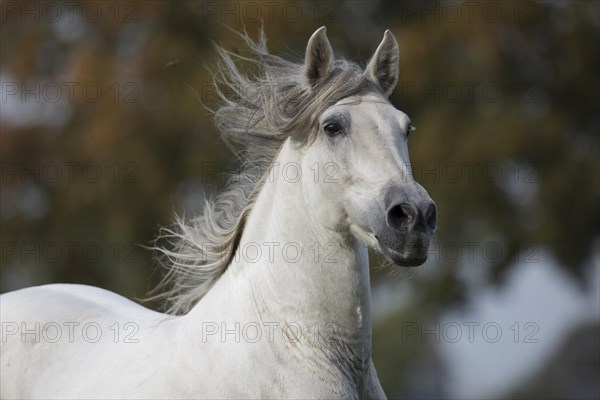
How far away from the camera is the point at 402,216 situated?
4.76 m

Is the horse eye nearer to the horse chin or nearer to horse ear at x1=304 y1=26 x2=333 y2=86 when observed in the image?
horse ear at x1=304 y1=26 x2=333 y2=86

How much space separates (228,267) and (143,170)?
11639 millimetres

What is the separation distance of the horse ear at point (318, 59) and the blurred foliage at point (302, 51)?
9.95 metres

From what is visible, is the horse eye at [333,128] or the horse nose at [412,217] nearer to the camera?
the horse nose at [412,217]

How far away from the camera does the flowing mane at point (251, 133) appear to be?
5281 mm

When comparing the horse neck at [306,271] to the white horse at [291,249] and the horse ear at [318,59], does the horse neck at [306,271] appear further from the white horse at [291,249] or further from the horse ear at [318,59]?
the horse ear at [318,59]

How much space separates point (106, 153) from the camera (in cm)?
1741

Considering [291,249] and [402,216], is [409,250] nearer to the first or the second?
[402,216]

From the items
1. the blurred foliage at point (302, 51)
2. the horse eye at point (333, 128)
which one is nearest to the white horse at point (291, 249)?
the horse eye at point (333, 128)

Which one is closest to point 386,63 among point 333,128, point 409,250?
point 333,128

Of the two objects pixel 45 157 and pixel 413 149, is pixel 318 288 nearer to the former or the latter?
pixel 413 149

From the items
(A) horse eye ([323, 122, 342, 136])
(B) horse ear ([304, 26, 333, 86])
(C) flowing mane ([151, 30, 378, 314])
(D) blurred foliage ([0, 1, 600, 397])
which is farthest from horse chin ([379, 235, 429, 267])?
(D) blurred foliage ([0, 1, 600, 397])

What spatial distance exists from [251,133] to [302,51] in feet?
32.2

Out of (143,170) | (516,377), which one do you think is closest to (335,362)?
(143,170)
